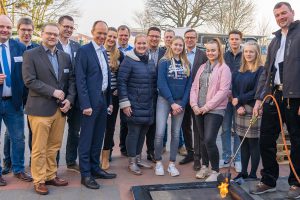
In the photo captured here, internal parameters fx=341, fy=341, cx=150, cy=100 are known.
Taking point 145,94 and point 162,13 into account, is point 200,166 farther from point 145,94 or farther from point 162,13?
point 162,13

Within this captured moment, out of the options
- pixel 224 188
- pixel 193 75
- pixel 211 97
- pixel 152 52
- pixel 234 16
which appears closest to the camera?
pixel 224 188

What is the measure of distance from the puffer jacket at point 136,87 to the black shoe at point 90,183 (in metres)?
0.95

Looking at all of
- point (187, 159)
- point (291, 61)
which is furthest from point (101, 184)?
point (291, 61)

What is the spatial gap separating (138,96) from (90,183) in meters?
1.30

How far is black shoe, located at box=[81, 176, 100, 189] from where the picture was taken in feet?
14.0

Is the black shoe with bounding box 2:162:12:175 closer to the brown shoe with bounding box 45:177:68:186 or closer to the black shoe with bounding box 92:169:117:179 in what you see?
the brown shoe with bounding box 45:177:68:186

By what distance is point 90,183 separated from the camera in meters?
4.30

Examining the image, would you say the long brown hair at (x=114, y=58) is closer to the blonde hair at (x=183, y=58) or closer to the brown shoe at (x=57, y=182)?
the blonde hair at (x=183, y=58)

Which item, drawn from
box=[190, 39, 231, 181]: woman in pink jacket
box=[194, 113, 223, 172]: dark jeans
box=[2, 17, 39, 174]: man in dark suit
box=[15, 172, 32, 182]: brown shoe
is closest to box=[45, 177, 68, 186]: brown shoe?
box=[15, 172, 32, 182]: brown shoe

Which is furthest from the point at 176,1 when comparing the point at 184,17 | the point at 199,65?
the point at 199,65

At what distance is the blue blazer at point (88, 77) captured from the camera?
4.16 meters

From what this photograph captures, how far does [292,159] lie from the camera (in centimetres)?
397

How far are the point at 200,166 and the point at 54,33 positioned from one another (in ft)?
9.15

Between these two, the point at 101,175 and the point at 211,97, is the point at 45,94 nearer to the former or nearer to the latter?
the point at 101,175
